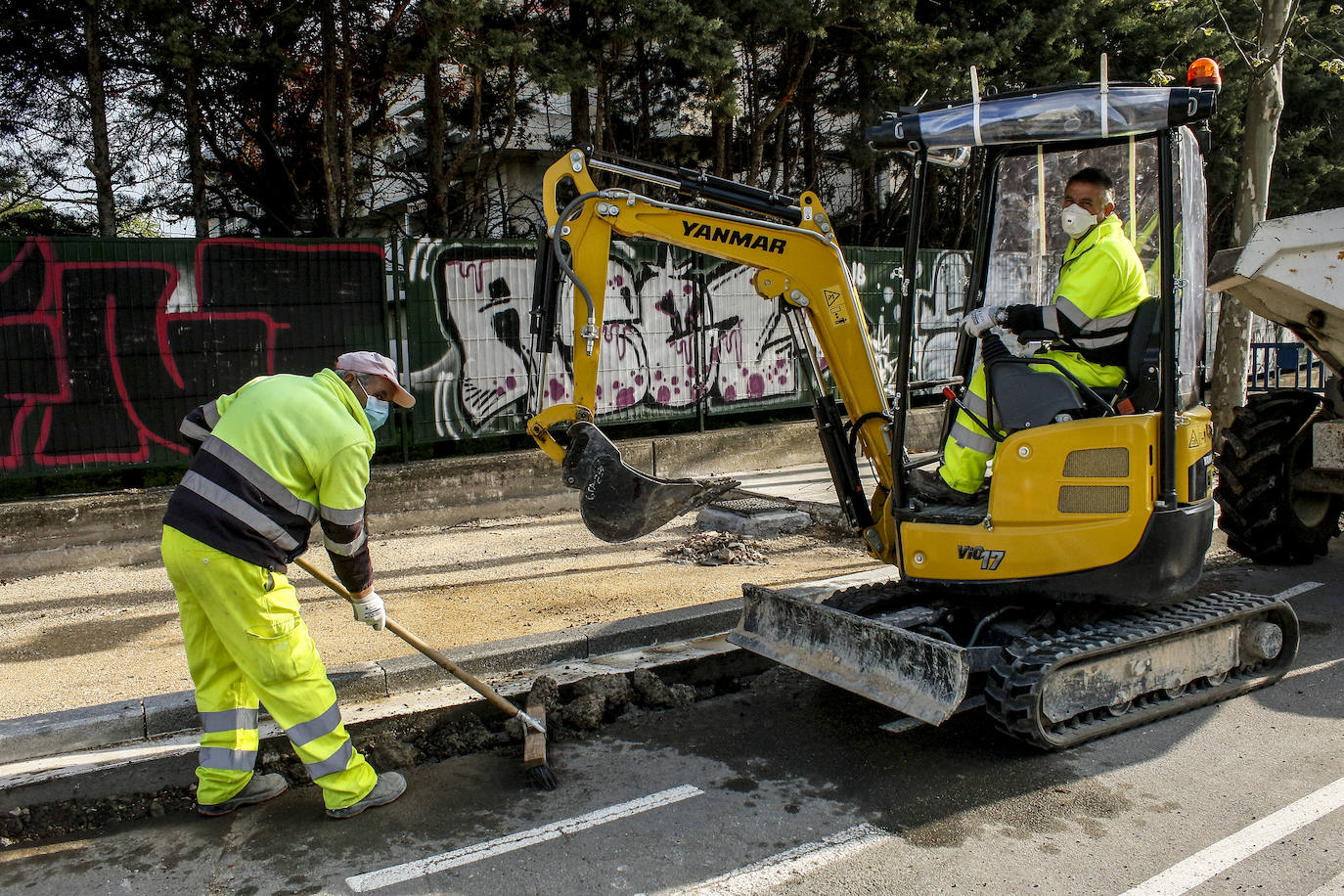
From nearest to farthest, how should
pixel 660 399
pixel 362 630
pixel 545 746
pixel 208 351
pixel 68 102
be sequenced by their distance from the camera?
pixel 545 746
pixel 362 630
pixel 208 351
pixel 68 102
pixel 660 399

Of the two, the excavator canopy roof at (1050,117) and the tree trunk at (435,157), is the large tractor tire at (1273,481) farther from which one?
the tree trunk at (435,157)

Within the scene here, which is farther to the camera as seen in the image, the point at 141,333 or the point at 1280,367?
the point at 1280,367

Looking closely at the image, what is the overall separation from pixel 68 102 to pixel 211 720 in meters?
8.68

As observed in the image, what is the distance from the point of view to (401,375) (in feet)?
30.2

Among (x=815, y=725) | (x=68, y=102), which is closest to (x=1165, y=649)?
(x=815, y=725)

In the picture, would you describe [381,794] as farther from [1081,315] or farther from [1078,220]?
[1078,220]

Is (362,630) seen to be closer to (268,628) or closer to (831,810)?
(268,628)

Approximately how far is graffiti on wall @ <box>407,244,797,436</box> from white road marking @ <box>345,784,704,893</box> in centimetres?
483

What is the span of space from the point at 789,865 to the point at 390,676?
239 cm

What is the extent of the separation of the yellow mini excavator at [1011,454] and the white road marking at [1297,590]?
1.77 meters

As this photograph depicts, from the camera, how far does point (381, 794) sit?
4164 millimetres

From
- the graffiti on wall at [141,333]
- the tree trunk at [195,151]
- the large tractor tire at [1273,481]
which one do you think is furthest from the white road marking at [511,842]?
the tree trunk at [195,151]

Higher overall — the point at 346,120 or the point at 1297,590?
the point at 346,120

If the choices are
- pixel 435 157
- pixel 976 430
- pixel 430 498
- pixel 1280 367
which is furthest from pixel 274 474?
pixel 1280 367
